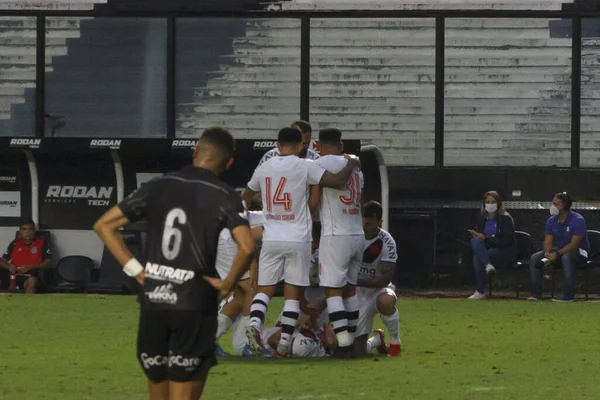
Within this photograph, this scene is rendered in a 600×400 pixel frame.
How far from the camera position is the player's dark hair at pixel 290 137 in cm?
1273

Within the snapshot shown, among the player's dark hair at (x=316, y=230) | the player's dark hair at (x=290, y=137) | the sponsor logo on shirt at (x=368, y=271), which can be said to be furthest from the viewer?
the player's dark hair at (x=316, y=230)

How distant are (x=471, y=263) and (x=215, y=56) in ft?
17.1

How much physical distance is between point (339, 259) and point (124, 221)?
18.0 ft

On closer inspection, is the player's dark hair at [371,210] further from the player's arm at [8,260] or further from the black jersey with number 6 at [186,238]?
the player's arm at [8,260]

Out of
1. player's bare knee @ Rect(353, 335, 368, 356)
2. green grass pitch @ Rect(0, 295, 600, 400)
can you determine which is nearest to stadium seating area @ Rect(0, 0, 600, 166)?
green grass pitch @ Rect(0, 295, 600, 400)

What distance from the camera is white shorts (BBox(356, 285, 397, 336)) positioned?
1304 centimetres

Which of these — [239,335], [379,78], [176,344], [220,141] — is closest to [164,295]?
[176,344]

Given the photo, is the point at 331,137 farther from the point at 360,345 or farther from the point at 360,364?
the point at 360,364

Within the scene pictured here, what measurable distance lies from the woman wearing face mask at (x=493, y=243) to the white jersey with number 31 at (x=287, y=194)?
8.83 metres

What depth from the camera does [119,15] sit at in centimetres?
2405

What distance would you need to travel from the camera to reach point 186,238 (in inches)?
291

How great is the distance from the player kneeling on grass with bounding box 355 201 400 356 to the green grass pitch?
0.37 metres

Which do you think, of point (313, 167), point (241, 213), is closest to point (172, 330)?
point (241, 213)


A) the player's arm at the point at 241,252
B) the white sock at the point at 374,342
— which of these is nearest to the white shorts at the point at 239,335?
the white sock at the point at 374,342
